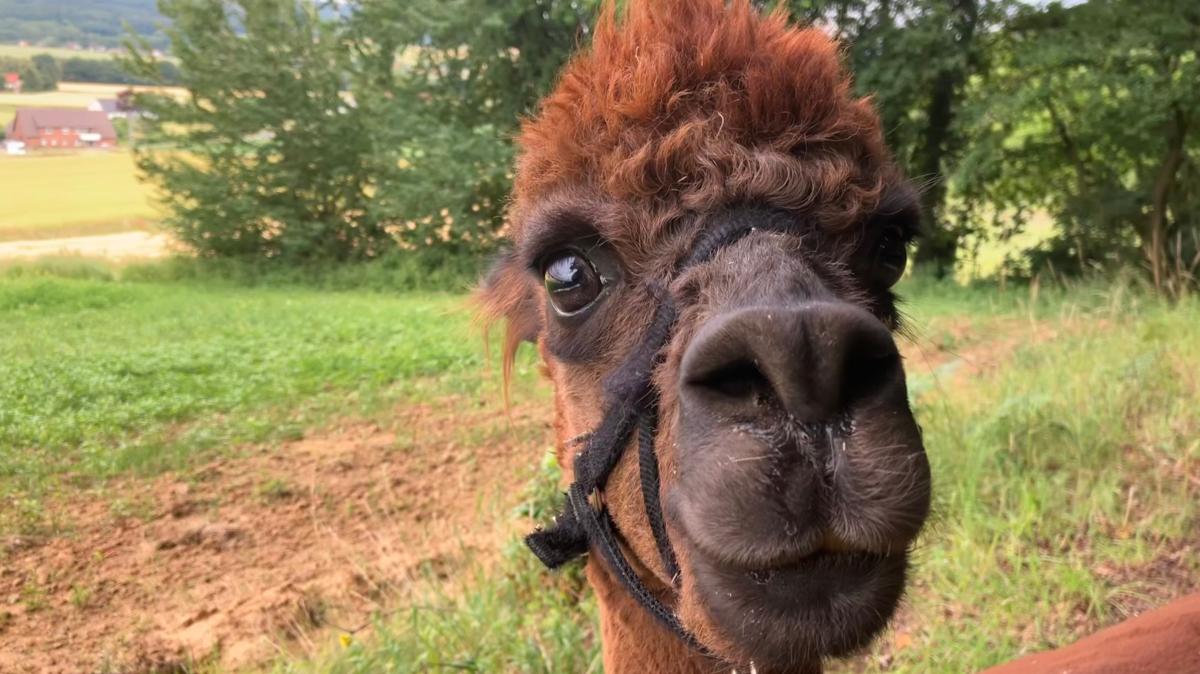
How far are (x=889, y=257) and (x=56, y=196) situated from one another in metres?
5.15

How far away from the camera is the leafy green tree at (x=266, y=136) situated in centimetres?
1436

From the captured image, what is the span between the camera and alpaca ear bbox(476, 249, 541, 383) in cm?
227

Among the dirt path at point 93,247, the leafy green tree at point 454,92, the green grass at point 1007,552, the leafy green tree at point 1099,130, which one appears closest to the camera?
the green grass at point 1007,552

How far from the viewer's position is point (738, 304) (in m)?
1.36

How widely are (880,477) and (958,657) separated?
88.6 inches

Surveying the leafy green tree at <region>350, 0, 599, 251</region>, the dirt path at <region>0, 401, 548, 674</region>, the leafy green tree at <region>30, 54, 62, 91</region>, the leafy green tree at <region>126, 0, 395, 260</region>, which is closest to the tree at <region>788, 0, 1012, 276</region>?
the leafy green tree at <region>350, 0, 599, 251</region>

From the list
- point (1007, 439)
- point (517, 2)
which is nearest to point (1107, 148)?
point (517, 2)

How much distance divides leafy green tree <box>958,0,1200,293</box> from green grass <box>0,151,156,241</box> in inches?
506

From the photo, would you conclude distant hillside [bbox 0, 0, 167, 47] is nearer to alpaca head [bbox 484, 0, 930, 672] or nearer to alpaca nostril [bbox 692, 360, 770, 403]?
alpaca head [bbox 484, 0, 930, 672]

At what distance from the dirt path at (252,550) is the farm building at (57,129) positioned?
201 centimetres

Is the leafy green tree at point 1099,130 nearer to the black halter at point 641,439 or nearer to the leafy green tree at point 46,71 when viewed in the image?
the black halter at point 641,439

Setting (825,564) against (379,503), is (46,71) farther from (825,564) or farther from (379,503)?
(825,564)

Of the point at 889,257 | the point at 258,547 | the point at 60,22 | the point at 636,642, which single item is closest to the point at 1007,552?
the point at 889,257

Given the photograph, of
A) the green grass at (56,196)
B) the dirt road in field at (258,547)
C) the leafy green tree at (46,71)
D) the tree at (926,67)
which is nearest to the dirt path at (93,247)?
the green grass at (56,196)
